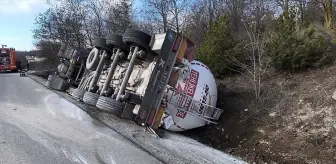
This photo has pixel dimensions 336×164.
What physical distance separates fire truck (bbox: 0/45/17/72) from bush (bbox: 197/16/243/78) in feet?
90.6

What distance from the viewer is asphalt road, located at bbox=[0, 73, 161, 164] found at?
4.27 m

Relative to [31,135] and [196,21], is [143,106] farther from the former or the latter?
[196,21]

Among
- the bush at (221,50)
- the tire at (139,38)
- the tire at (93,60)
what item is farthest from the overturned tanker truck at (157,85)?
the bush at (221,50)

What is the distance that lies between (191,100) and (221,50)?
320 centimetres

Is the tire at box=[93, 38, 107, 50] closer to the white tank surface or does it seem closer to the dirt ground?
the white tank surface

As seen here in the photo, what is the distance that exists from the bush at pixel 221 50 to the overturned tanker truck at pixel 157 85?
2.23 m

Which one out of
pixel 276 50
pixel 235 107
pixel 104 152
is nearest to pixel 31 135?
pixel 104 152

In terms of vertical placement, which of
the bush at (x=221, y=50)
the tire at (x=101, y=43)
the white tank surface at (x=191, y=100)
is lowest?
the white tank surface at (x=191, y=100)

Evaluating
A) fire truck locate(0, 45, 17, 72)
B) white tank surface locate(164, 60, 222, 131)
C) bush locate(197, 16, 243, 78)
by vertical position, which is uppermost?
bush locate(197, 16, 243, 78)

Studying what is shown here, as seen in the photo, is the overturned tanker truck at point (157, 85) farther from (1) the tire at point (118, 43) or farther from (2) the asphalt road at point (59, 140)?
(2) the asphalt road at point (59, 140)

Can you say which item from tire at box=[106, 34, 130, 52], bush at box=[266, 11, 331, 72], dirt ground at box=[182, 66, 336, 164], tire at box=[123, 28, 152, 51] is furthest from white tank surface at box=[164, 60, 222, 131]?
bush at box=[266, 11, 331, 72]

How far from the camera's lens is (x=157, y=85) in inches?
221

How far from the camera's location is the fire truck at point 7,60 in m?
32.1

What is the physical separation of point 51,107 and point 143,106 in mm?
3266
